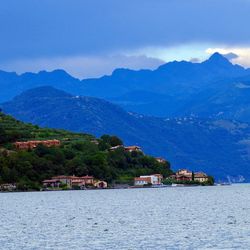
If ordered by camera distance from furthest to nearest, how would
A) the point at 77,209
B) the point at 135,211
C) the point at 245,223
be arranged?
the point at 77,209
the point at 135,211
the point at 245,223

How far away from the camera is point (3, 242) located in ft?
259

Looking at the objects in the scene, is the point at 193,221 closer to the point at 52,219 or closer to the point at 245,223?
the point at 245,223

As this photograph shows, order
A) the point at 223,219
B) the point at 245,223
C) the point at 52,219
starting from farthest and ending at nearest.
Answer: the point at 52,219 < the point at 223,219 < the point at 245,223

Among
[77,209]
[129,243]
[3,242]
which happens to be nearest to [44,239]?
[3,242]

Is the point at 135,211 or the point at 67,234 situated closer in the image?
the point at 67,234

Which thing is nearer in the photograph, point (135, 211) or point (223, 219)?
point (223, 219)

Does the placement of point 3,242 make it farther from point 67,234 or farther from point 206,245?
point 206,245

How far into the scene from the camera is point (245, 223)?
91375mm

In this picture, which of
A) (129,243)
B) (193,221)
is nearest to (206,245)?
(129,243)

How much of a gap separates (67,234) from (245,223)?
17.9 metres

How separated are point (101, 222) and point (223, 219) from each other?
41.2 ft

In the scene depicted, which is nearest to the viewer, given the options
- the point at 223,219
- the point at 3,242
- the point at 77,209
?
the point at 3,242

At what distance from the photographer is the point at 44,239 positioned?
3177 inches

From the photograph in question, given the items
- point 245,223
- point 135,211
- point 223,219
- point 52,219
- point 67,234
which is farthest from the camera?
point 135,211
